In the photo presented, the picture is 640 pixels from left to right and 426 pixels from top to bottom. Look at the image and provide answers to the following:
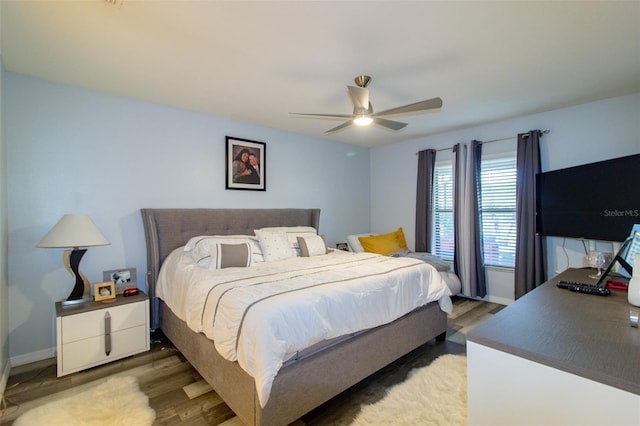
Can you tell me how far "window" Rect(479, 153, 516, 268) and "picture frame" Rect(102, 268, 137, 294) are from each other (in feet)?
14.4

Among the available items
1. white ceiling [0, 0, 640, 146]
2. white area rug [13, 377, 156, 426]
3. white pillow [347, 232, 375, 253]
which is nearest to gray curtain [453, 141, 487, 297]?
white ceiling [0, 0, 640, 146]

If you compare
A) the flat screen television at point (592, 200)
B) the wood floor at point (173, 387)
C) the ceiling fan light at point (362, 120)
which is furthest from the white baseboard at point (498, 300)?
the ceiling fan light at point (362, 120)

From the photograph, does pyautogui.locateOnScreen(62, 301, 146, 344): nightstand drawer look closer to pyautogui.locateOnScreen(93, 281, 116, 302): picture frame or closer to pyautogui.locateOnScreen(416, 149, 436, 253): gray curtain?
pyautogui.locateOnScreen(93, 281, 116, 302): picture frame

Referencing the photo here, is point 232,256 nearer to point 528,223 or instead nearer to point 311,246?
point 311,246

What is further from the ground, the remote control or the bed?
the remote control

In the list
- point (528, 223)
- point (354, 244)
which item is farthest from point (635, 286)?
point (354, 244)

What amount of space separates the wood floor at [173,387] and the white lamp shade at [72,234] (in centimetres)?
105

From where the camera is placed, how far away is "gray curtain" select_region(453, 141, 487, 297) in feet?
13.4

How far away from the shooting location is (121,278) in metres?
2.86

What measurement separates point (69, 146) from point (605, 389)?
3.76m

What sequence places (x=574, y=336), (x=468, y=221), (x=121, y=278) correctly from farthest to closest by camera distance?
(x=468, y=221)
(x=121, y=278)
(x=574, y=336)

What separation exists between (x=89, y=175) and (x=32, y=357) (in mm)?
1656

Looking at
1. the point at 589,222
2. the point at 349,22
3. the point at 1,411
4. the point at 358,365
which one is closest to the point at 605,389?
the point at 358,365

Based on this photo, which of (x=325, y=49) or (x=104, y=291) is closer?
(x=325, y=49)
